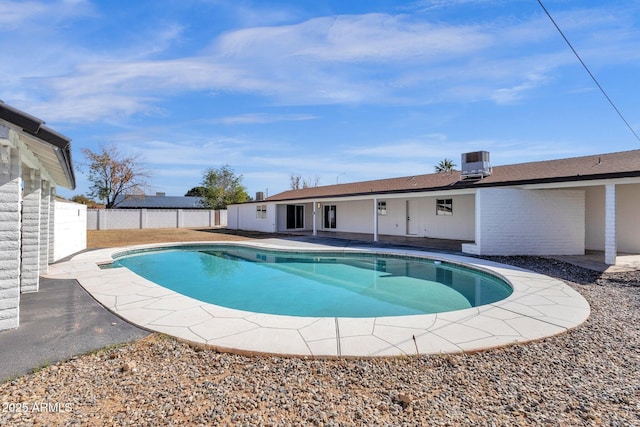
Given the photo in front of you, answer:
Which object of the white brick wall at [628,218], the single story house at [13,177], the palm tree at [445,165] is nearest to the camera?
the single story house at [13,177]

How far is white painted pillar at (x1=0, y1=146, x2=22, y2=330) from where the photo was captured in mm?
3678

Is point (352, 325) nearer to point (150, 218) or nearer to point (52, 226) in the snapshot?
point (52, 226)

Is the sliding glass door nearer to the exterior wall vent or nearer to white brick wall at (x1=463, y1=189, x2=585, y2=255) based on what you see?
the exterior wall vent

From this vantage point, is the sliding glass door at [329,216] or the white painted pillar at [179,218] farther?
the white painted pillar at [179,218]

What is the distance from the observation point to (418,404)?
2486mm

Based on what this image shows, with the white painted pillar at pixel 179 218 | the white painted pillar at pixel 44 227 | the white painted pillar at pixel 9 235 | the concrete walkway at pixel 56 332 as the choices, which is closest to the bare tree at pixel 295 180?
the white painted pillar at pixel 179 218

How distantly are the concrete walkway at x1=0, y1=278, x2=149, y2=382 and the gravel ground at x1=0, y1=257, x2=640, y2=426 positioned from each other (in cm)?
26

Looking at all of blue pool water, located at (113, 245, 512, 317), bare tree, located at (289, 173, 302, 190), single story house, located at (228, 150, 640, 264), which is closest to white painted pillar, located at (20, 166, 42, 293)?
blue pool water, located at (113, 245, 512, 317)

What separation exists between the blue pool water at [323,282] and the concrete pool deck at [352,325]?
3.68ft

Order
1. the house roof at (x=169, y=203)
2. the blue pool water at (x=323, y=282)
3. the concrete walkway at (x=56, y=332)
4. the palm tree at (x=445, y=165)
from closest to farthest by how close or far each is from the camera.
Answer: the concrete walkway at (x=56, y=332), the blue pool water at (x=323, y=282), the palm tree at (x=445, y=165), the house roof at (x=169, y=203)

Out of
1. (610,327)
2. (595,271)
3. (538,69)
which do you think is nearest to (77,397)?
(610,327)

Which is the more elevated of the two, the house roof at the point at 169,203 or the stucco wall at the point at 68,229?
the house roof at the point at 169,203

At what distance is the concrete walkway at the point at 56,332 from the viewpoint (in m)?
3.10

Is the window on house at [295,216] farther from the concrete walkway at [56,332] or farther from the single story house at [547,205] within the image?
the concrete walkway at [56,332]
